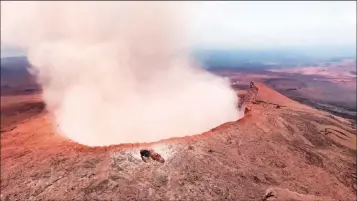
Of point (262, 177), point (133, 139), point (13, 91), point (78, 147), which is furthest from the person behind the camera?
point (13, 91)

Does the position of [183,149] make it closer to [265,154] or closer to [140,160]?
[140,160]

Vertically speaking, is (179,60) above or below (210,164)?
above

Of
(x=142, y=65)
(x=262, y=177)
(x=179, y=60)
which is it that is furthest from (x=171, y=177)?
(x=142, y=65)

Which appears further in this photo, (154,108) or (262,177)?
(154,108)

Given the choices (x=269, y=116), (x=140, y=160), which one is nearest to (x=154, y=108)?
(x=269, y=116)

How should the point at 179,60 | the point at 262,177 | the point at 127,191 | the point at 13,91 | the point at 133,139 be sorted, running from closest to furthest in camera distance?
the point at 127,191, the point at 262,177, the point at 133,139, the point at 179,60, the point at 13,91

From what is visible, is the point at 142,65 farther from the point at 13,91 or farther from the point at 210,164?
the point at 210,164
